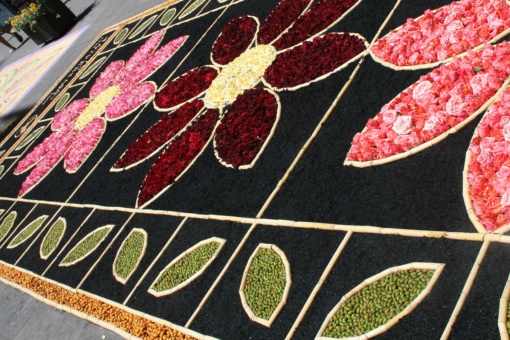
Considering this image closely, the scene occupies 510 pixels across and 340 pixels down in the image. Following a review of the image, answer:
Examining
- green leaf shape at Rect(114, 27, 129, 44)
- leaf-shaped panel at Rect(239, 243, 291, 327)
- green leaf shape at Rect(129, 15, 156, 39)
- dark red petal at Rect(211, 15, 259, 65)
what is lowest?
leaf-shaped panel at Rect(239, 243, 291, 327)

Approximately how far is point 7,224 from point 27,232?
2.74 ft

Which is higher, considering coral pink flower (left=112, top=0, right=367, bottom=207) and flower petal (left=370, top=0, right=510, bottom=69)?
coral pink flower (left=112, top=0, right=367, bottom=207)

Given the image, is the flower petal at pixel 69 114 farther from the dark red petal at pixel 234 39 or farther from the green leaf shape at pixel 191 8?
the dark red petal at pixel 234 39

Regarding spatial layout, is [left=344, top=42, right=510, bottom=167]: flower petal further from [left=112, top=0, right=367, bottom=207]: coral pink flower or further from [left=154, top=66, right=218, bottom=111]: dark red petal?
[left=154, top=66, right=218, bottom=111]: dark red petal

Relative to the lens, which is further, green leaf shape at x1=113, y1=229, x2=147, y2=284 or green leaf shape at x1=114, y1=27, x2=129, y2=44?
green leaf shape at x1=114, y1=27, x2=129, y2=44

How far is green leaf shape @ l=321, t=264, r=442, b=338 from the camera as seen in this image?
2578mm

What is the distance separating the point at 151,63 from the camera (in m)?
7.26

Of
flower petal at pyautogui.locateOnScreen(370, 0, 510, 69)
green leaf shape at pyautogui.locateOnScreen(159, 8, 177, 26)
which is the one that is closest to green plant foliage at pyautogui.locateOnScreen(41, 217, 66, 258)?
flower petal at pyautogui.locateOnScreen(370, 0, 510, 69)

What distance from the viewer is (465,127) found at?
3.15 meters

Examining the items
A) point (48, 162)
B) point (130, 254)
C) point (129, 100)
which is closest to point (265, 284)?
point (130, 254)

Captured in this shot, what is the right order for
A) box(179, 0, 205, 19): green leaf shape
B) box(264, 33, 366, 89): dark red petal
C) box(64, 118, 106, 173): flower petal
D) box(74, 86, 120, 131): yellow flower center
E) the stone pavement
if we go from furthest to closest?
box(179, 0, 205, 19): green leaf shape
box(74, 86, 120, 131): yellow flower center
box(64, 118, 106, 173): flower petal
box(264, 33, 366, 89): dark red petal
the stone pavement

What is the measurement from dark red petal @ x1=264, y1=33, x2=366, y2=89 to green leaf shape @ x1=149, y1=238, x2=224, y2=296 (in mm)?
1918

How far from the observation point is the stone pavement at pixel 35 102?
4312 millimetres

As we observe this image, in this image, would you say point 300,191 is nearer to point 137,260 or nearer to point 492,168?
point 492,168
